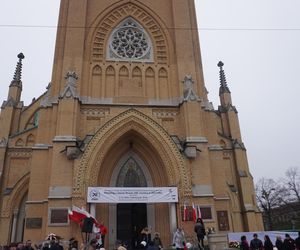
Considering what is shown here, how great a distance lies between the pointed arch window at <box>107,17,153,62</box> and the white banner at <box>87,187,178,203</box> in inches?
389

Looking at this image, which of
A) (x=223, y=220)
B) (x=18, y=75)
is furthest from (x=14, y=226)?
(x=223, y=220)

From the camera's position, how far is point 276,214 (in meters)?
59.6

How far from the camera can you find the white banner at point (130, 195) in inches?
683

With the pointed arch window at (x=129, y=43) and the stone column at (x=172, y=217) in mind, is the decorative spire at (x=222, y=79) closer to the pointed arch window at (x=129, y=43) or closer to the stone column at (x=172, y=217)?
the pointed arch window at (x=129, y=43)

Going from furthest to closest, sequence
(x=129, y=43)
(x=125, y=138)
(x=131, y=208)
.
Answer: (x=129, y=43) → (x=125, y=138) → (x=131, y=208)

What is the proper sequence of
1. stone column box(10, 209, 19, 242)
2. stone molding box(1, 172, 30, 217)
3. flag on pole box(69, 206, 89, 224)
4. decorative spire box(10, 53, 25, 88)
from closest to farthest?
flag on pole box(69, 206, 89, 224)
stone column box(10, 209, 19, 242)
stone molding box(1, 172, 30, 217)
decorative spire box(10, 53, 25, 88)

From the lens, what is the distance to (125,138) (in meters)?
Answer: 20.4

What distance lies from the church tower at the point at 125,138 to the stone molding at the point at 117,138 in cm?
6

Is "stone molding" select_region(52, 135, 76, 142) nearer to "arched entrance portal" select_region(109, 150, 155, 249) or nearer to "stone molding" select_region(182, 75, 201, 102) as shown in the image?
"arched entrance portal" select_region(109, 150, 155, 249)

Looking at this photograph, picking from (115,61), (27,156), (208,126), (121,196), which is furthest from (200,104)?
(27,156)

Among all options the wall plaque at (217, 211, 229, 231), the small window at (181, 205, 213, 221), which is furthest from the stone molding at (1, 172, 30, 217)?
the wall plaque at (217, 211, 229, 231)

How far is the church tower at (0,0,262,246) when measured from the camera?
18.1 m

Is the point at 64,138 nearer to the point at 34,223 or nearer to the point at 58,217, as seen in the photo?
the point at 58,217

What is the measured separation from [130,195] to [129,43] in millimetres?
11750
